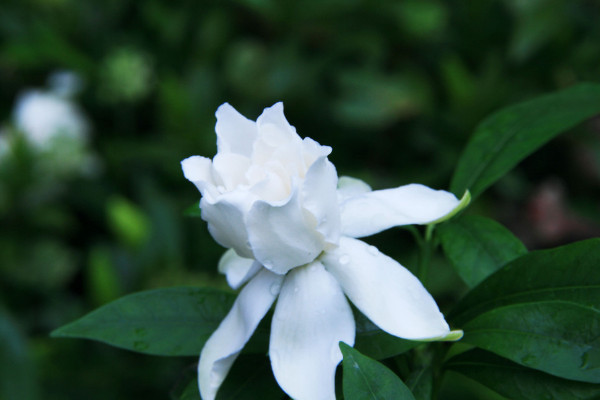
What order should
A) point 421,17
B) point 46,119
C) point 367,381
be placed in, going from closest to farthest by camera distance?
1. point 367,381
2. point 421,17
3. point 46,119

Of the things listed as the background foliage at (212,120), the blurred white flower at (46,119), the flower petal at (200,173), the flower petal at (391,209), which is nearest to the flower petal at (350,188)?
the flower petal at (391,209)

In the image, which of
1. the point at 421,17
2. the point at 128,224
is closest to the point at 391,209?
the point at 128,224

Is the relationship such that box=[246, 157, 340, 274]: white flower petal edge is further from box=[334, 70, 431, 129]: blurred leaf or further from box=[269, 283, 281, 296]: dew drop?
box=[334, 70, 431, 129]: blurred leaf

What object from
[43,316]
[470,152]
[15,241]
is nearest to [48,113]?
[15,241]

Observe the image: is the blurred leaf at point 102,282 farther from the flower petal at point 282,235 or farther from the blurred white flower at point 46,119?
the flower petal at point 282,235

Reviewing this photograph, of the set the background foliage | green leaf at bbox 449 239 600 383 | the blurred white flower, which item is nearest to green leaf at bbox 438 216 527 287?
green leaf at bbox 449 239 600 383

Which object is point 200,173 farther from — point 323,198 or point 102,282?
point 102,282
